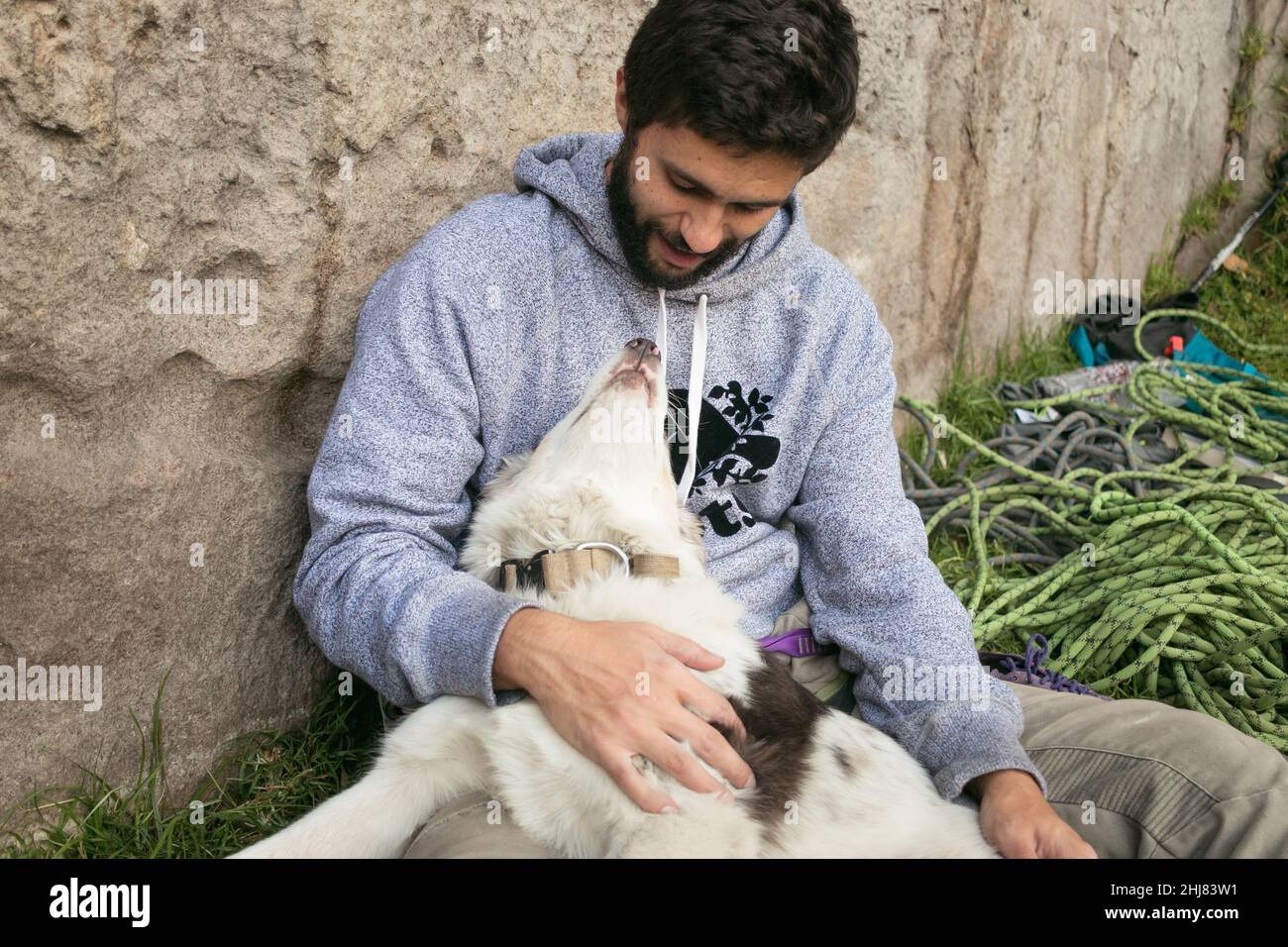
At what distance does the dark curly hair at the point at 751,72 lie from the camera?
2.23 m

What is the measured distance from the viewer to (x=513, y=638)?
2043 millimetres

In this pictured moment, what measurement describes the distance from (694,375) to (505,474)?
1.65 ft

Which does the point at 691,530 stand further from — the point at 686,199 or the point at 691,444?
the point at 686,199

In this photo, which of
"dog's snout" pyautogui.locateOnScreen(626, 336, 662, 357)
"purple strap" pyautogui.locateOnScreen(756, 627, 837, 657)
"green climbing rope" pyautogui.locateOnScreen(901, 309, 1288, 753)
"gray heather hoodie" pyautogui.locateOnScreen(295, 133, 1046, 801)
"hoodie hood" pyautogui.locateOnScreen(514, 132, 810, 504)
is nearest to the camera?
"gray heather hoodie" pyautogui.locateOnScreen(295, 133, 1046, 801)

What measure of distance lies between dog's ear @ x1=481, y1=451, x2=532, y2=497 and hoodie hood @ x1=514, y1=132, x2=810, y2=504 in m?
0.38

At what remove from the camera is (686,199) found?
2.40m

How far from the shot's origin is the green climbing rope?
3.15 metres

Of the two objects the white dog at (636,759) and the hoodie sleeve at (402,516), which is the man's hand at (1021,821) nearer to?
the white dog at (636,759)

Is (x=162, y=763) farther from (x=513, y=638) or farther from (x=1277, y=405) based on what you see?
(x=1277, y=405)

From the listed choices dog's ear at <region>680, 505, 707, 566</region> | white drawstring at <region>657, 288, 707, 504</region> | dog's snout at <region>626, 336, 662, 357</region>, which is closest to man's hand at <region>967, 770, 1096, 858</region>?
dog's ear at <region>680, 505, 707, 566</region>

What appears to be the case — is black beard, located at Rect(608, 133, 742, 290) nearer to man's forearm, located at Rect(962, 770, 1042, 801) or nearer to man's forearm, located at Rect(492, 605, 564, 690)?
man's forearm, located at Rect(492, 605, 564, 690)

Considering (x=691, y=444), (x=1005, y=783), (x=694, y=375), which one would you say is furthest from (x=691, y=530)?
(x=1005, y=783)

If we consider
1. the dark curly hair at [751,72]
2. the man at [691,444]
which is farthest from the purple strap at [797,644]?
the dark curly hair at [751,72]
